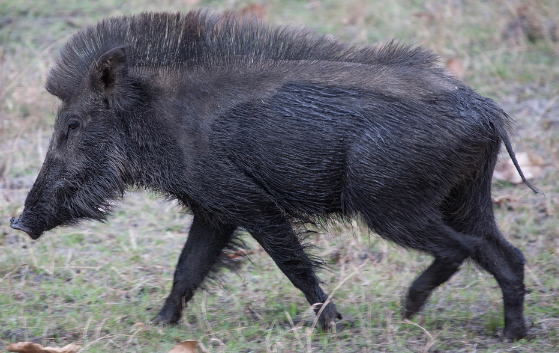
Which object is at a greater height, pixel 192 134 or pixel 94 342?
pixel 192 134

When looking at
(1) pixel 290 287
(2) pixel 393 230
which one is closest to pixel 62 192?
(1) pixel 290 287

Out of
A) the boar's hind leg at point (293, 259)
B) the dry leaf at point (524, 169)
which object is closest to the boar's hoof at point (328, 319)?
the boar's hind leg at point (293, 259)

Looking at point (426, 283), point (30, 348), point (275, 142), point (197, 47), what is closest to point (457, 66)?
point (426, 283)

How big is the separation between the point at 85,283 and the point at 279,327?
4.52ft

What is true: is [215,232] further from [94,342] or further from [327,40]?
[327,40]

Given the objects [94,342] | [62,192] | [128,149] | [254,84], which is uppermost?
[254,84]

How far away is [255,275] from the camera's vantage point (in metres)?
4.78

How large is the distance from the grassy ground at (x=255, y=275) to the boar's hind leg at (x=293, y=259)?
0.14 meters

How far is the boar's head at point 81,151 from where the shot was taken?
3943mm

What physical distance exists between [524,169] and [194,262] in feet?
9.56

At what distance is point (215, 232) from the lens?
4.21 metres

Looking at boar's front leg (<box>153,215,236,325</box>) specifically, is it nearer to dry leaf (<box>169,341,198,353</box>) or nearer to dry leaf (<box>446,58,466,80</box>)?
dry leaf (<box>169,341,198,353</box>)

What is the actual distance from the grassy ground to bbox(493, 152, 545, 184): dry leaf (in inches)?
3.1

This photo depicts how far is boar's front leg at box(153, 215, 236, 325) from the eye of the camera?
412 centimetres
